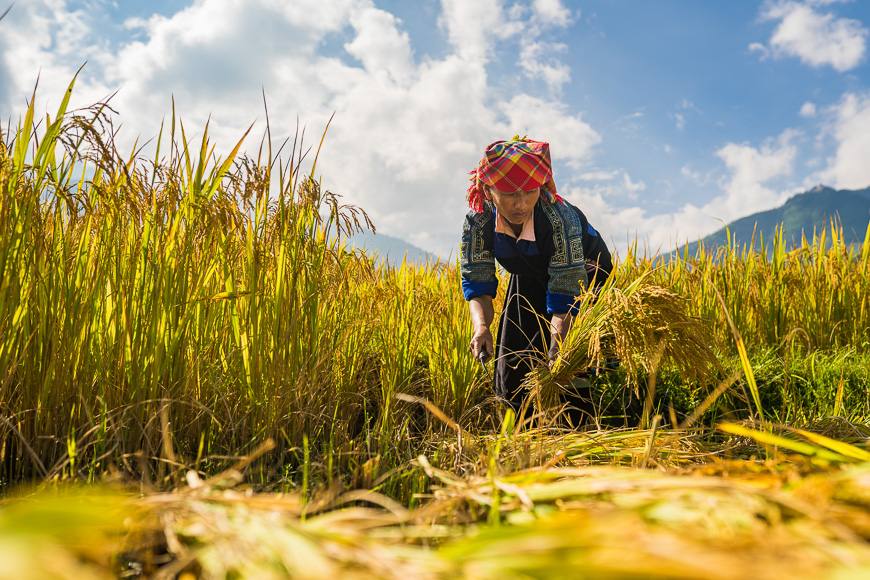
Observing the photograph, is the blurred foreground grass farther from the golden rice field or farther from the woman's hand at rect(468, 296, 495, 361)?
the woman's hand at rect(468, 296, 495, 361)

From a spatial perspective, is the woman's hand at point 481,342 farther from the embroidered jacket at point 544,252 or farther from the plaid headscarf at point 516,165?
the plaid headscarf at point 516,165

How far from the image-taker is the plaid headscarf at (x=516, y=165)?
224 cm

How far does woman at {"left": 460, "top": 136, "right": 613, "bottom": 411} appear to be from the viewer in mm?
2275

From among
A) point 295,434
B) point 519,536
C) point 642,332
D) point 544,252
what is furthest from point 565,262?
point 519,536

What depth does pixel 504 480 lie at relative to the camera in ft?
2.52

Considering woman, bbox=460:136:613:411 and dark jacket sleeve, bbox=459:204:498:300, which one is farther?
dark jacket sleeve, bbox=459:204:498:300

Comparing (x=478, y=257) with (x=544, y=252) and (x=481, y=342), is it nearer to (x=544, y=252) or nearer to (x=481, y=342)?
(x=544, y=252)

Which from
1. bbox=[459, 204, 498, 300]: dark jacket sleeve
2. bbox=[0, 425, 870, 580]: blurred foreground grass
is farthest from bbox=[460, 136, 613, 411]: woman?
bbox=[0, 425, 870, 580]: blurred foreground grass

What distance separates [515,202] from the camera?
7.72 feet

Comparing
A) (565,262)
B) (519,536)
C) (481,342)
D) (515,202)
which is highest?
(515,202)

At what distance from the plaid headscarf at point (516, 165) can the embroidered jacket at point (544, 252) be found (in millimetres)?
232

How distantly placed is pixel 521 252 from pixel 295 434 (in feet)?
5.01

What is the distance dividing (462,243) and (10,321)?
6.32 feet

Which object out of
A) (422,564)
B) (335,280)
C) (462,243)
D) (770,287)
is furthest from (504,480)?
(770,287)
